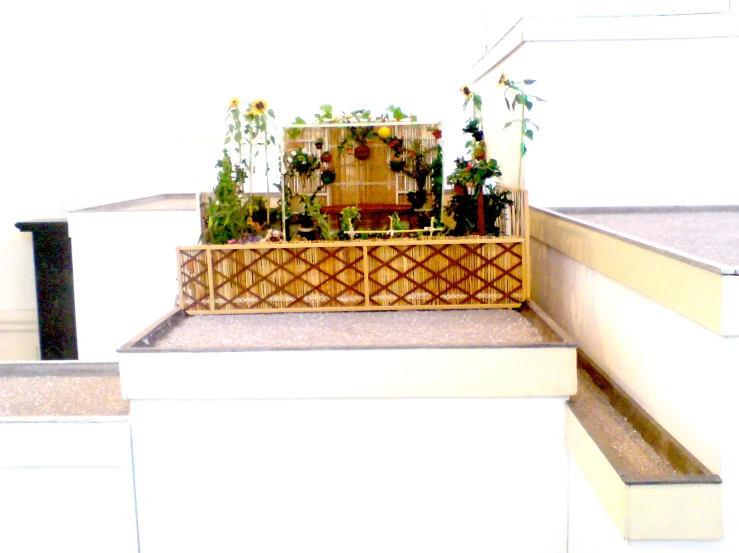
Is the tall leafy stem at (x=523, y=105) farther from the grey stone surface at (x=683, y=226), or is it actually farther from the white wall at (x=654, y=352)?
the white wall at (x=654, y=352)

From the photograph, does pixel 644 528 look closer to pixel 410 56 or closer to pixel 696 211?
pixel 696 211

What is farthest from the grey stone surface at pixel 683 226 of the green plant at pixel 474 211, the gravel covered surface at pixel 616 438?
the gravel covered surface at pixel 616 438

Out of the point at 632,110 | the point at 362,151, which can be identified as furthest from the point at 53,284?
the point at 632,110

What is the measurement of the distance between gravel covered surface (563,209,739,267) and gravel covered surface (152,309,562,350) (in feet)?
1.07

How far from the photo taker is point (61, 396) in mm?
1904

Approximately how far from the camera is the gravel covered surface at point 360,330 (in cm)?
170

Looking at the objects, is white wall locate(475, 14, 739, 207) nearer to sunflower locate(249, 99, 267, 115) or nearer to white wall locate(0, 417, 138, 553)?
sunflower locate(249, 99, 267, 115)

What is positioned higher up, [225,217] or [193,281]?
[225,217]

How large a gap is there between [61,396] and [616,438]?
53.9 inches

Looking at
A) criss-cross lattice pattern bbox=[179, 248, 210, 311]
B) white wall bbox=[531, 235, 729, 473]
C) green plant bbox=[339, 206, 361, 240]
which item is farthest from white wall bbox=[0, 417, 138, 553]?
white wall bbox=[531, 235, 729, 473]

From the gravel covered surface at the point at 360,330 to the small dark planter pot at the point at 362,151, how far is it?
967mm

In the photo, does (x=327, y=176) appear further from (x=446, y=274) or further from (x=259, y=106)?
(x=446, y=274)

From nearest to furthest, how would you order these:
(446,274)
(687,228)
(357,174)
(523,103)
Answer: (687,228) → (446,274) → (523,103) → (357,174)

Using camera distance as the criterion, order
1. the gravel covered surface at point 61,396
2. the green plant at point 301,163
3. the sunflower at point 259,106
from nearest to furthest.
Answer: the gravel covered surface at point 61,396 < the sunflower at point 259,106 < the green plant at point 301,163
